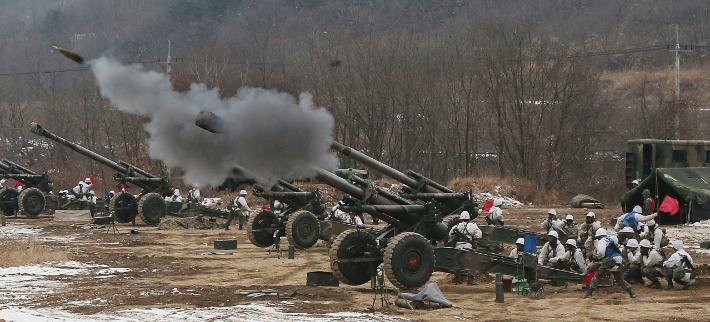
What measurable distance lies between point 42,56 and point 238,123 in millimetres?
52067

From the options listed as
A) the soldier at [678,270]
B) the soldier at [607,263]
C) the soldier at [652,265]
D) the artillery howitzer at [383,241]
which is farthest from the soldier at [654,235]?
the artillery howitzer at [383,241]

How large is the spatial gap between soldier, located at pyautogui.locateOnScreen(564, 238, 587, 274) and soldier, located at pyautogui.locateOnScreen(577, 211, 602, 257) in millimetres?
1571

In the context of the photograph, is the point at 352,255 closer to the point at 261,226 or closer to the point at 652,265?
the point at 652,265

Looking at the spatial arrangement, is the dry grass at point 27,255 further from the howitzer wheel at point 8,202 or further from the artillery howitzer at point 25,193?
the howitzer wheel at point 8,202

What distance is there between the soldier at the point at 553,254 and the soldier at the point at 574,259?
8cm

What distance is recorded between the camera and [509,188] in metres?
40.4

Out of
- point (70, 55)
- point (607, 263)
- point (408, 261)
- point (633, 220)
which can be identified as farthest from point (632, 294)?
point (70, 55)

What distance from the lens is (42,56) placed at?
63688 mm

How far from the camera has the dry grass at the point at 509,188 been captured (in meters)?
39.9

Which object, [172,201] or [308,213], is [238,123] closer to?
[308,213]

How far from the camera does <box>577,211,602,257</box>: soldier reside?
17.6 meters

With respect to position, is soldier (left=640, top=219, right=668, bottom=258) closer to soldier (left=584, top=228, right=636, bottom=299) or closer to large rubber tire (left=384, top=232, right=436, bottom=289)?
soldier (left=584, top=228, right=636, bottom=299)

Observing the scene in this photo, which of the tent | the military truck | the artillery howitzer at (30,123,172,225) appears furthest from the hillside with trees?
the tent

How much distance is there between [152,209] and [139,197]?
0.95 meters
